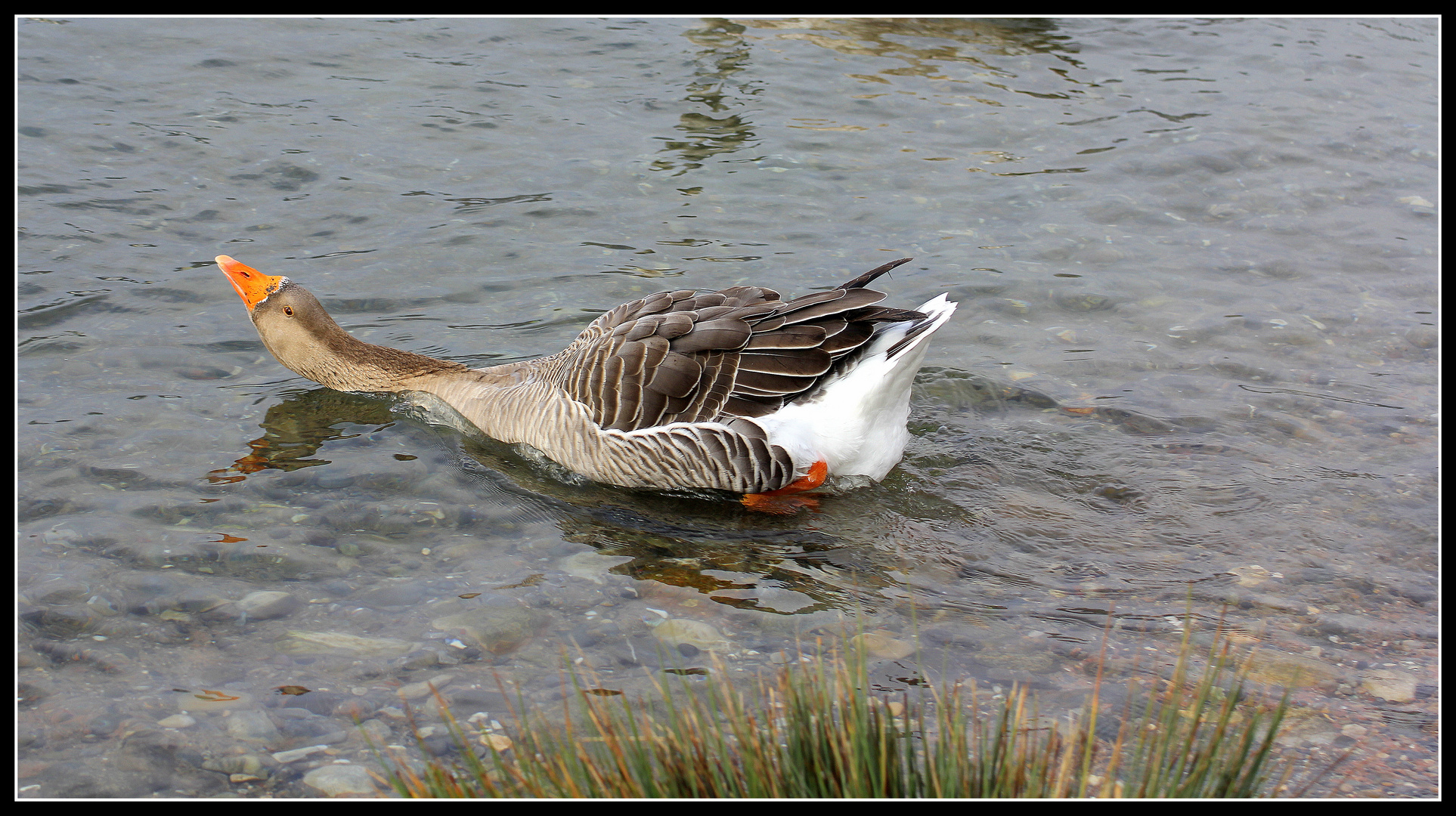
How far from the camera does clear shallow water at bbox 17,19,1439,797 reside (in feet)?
14.3

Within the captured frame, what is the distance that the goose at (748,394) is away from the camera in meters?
5.54

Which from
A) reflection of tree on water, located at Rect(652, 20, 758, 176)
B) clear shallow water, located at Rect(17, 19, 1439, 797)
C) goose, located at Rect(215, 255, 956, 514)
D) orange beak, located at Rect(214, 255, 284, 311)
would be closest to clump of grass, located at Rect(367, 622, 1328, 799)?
clear shallow water, located at Rect(17, 19, 1439, 797)

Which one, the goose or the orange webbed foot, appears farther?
the orange webbed foot

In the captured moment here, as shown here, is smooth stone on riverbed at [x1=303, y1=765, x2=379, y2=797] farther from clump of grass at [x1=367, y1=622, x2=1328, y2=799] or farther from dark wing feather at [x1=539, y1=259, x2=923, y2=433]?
dark wing feather at [x1=539, y1=259, x2=923, y2=433]

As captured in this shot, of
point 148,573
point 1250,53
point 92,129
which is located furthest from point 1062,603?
point 1250,53

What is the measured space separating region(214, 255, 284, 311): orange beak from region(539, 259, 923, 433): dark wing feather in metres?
2.17

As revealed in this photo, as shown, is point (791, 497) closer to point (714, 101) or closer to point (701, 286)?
point (701, 286)

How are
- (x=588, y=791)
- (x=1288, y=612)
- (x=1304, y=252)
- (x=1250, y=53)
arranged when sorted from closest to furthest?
1. (x=588, y=791)
2. (x=1288, y=612)
3. (x=1304, y=252)
4. (x=1250, y=53)

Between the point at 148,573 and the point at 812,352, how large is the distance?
324 cm

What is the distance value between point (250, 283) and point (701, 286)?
124 inches

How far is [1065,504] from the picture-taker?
18.4 feet

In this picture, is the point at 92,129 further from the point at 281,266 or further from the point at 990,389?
the point at 990,389

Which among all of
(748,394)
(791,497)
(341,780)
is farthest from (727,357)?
(341,780)

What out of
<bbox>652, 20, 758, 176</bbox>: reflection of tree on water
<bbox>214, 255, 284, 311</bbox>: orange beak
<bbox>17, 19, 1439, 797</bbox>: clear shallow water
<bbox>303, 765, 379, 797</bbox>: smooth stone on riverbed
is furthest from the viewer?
<bbox>652, 20, 758, 176</bbox>: reflection of tree on water
